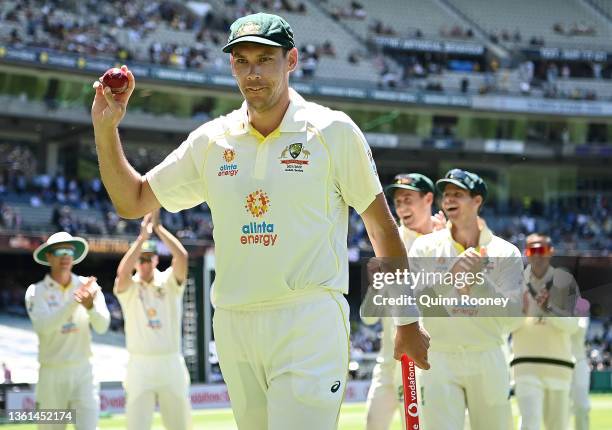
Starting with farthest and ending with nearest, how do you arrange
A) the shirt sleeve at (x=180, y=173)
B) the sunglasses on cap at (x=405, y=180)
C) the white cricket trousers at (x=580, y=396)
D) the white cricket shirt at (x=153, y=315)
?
the white cricket trousers at (x=580, y=396), the white cricket shirt at (x=153, y=315), the sunglasses on cap at (x=405, y=180), the shirt sleeve at (x=180, y=173)

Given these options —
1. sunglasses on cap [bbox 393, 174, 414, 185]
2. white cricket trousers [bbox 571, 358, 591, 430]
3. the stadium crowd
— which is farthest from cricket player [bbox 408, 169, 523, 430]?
the stadium crowd

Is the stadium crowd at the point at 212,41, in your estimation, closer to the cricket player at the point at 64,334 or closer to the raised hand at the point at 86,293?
the cricket player at the point at 64,334

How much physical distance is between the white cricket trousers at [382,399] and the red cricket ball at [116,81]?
5.71 metres

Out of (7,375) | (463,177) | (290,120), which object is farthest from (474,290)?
(7,375)

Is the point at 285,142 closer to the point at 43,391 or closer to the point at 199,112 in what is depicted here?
the point at 43,391

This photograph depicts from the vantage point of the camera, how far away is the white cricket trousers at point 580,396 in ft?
38.1

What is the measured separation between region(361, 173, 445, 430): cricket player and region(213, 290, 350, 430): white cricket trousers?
14.3 feet

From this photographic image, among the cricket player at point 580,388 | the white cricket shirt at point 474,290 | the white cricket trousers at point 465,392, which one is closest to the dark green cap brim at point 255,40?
the white cricket shirt at point 474,290

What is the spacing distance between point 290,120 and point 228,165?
0.32m

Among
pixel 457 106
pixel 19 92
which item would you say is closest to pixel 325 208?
pixel 19 92

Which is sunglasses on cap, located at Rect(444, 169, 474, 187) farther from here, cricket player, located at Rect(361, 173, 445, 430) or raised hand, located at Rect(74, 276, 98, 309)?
raised hand, located at Rect(74, 276, 98, 309)

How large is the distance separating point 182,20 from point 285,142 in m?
39.3

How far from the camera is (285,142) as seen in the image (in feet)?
14.2

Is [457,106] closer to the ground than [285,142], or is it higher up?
higher up
